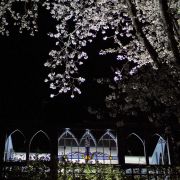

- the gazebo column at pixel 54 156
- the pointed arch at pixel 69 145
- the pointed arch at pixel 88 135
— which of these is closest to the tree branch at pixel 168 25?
the gazebo column at pixel 54 156

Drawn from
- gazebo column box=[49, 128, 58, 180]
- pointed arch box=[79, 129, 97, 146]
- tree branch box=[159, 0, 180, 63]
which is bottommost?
gazebo column box=[49, 128, 58, 180]


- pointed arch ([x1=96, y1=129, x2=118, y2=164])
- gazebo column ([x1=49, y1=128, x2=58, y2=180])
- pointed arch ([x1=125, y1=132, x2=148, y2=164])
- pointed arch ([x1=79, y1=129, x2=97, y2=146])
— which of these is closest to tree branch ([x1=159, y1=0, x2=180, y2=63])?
gazebo column ([x1=49, y1=128, x2=58, y2=180])

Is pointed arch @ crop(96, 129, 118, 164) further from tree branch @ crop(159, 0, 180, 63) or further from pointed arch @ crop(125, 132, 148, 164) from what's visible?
tree branch @ crop(159, 0, 180, 63)

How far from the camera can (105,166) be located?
1429 centimetres

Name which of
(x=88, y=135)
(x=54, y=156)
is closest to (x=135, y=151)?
(x=88, y=135)

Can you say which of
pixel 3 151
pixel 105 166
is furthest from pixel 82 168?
pixel 3 151

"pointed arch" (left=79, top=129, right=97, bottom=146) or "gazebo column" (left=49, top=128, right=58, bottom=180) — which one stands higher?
"pointed arch" (left=79, top=129, right=97, bottom=146)

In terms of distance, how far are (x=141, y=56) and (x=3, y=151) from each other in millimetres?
7403

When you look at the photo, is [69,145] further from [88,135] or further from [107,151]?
[107,151]

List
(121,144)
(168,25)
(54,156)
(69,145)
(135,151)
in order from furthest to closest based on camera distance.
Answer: (135,151) → (69,145) → (121,144) → (54,156) → (168,25)

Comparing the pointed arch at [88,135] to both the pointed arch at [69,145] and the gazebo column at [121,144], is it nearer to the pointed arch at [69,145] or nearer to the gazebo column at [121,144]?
the pointed arch at [69,145]

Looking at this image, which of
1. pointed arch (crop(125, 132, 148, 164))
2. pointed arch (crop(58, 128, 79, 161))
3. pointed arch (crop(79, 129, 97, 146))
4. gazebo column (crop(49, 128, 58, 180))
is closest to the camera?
gazebo column (crop(49, 128, 58, 180))

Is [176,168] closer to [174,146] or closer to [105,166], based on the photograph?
[174,146]

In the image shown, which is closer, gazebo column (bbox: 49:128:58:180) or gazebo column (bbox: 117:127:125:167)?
gazebo column (bbox: 49:128:58:180)
